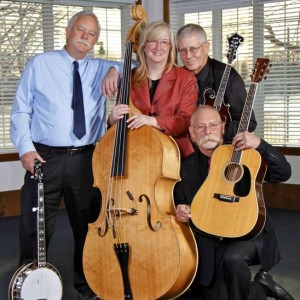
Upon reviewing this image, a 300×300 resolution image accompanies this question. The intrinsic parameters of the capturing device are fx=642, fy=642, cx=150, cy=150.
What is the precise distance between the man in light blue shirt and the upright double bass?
0.32m

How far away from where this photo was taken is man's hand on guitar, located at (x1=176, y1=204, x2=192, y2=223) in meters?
2.87

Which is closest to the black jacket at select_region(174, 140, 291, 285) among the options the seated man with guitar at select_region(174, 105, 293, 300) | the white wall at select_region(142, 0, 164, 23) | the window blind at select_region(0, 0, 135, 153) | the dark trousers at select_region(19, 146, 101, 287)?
the seated man with guitar at select_region(174, 105, 293, 300)

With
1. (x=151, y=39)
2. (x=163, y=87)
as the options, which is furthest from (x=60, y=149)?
(x=151, y=39)

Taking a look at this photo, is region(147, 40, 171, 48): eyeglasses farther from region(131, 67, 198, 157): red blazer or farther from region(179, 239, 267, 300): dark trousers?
region(179, 239, 267, 300): dark trousers

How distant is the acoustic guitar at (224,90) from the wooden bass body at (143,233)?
0.47m

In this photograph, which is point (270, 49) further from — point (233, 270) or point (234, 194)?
point (233, 270)

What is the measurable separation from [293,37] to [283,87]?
1.53 ft

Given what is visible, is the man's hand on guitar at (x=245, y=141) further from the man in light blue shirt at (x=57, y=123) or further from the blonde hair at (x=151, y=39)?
the man in light blue shirt at (x=57, y=123)

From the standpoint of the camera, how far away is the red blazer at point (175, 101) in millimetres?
3117

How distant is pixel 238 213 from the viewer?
9.41ft

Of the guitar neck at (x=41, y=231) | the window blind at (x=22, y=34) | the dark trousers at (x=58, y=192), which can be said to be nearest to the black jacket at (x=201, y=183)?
the dark trousers at (x=58, y=192)

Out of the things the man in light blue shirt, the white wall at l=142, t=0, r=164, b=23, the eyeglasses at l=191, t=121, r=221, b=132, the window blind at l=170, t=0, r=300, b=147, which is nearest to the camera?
the eyeglasses at l=191, t=121, r=221, b=132

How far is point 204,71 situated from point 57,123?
84cm

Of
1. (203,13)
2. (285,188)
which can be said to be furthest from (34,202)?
(203,13)
